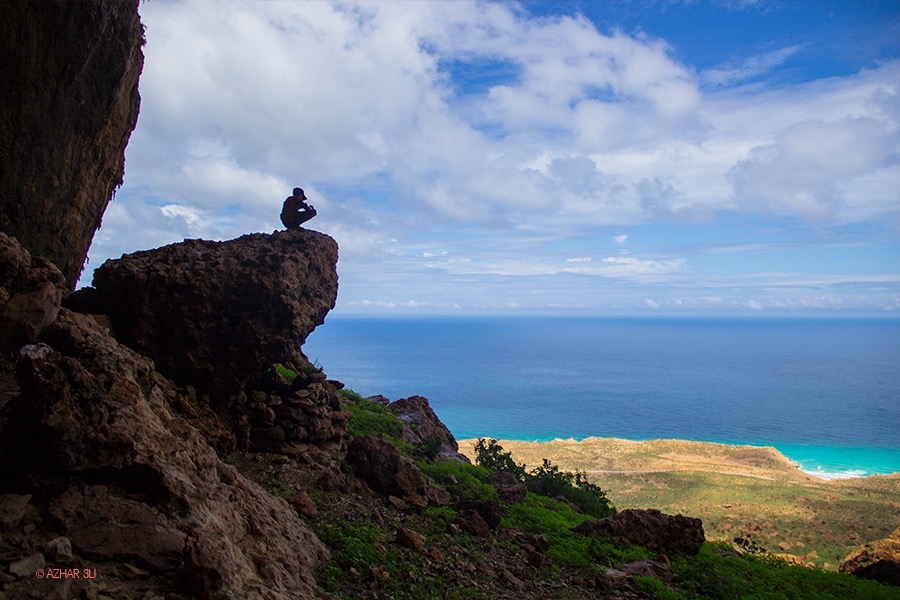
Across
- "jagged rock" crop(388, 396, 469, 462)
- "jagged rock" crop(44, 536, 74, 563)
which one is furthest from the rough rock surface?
"jagged rock" crop(388, 396, 469, 462)

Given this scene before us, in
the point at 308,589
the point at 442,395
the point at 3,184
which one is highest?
the point at 442,395

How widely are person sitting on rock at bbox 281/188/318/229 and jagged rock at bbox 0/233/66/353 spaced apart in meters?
5.97

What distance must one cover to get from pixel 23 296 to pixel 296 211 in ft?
24.0

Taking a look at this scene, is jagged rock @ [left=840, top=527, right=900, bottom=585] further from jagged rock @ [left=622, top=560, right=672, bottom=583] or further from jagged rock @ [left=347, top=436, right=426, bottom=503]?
jagged rock @ [left=347, top=436, right=426, bottom=503]

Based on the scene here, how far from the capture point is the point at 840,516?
111ft

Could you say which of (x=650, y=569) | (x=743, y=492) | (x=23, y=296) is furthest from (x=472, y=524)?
(x=743, y=492)

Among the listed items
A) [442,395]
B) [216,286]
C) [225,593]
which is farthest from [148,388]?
[442,395]

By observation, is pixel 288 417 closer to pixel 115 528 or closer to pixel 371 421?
pixel 371 421

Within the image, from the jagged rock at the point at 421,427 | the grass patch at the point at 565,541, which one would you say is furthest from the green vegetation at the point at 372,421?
the grass patch at the point at 565,541

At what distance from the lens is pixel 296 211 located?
14453mm

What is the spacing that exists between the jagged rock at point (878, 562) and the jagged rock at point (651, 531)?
7140 millimetres

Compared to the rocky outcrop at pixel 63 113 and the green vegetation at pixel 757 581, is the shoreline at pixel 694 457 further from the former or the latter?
the rocky outcrop at pixel 63 113

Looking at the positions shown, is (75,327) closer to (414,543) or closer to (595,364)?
(414,543)

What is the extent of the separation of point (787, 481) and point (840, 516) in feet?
34.2
